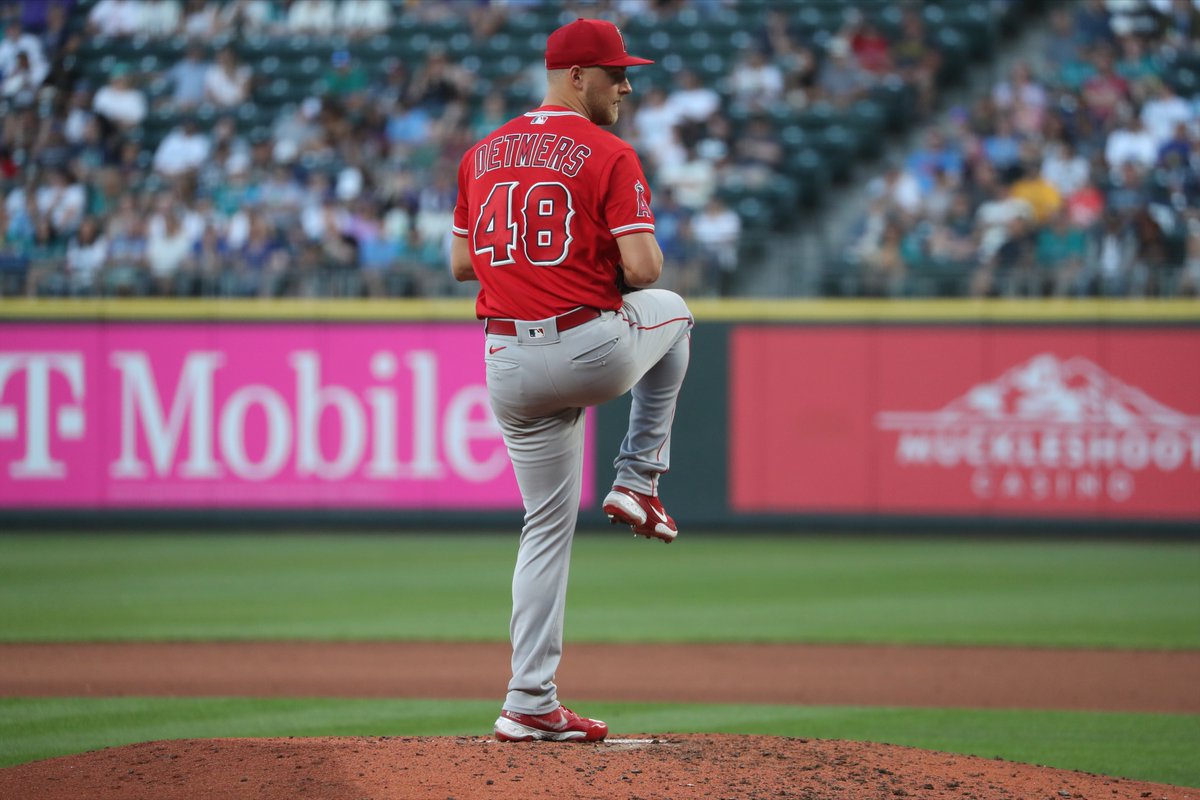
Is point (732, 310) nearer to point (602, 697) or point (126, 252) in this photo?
point (126, 252)

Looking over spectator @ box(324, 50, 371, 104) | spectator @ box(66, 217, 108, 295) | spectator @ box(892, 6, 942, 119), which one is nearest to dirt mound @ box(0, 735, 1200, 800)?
spectator @ box(66, 217, 108, 295)

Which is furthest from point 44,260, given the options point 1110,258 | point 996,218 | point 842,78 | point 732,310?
point 1110,258

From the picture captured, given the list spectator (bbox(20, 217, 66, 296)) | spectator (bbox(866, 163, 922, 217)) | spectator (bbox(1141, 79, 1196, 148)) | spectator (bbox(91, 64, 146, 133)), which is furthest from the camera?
spectator (bbox(91, 64, 146, 133))

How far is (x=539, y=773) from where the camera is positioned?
14.5ft

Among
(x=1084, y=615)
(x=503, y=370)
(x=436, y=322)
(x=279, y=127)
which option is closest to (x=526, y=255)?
(x=503, y=370)

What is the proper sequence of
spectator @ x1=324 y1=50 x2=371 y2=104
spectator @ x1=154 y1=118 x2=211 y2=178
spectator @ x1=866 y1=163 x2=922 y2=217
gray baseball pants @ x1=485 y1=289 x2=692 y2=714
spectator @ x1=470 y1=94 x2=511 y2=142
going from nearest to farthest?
gray baseball pants @ x1=485 y1=289 x2=692 y2=714 < spectator @ x1=866 y1=163 x2=922 y2=217 < spectator @ x1=470 y1=94 x2=511 y2=142 < spectator @ x1=154 y1=118 x2=211 y2=178 < spectator @ x1=324 y1=50 x2=371 y2=104

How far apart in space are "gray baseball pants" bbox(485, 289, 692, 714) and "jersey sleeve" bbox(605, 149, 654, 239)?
27 cm

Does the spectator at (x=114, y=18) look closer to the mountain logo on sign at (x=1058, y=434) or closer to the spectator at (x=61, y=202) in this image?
the spectator at (x=61, y=202)

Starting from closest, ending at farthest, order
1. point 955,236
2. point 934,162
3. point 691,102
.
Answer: point 955,236, point 934,162, point 691,102

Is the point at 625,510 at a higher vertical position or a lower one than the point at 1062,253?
lower

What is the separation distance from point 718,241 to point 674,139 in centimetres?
232

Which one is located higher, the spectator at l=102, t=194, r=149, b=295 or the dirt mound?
the spectator at l=102, t=194, r=149, b=295

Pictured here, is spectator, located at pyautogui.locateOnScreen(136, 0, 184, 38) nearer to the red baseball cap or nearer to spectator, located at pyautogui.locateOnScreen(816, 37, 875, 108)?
spectator, located at pyautogui.locateOnScreen(816, 37, 875, 108)

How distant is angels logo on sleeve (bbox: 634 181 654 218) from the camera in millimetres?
4457
